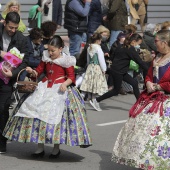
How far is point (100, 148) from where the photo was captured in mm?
8672

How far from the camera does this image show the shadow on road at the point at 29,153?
800cm

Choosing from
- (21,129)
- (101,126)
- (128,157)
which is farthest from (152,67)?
(101,126)

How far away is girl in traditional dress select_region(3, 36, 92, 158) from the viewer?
24.6ft

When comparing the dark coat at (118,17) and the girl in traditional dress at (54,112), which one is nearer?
the girl in traditional dress at (54,112)

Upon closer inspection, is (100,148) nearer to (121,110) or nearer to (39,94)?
(39,94)

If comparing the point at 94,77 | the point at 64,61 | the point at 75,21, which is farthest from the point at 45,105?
the point at 75,21

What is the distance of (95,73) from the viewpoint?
40.1ft

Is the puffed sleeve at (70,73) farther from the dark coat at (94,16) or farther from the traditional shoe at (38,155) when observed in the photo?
the dark coat at (94,16)

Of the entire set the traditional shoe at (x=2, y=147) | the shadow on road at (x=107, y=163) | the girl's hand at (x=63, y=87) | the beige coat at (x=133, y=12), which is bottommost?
the shadow on road at (x=107, y=163)

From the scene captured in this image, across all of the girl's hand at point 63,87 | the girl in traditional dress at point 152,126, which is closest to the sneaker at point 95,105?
the girl's hand at point 63,87

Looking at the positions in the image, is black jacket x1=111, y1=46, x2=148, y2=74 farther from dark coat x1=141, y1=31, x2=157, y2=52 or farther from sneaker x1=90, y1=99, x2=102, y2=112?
dark coat x1=141, y1=31, x2=157, y2=52

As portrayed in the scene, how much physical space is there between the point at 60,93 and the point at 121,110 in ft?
14.3

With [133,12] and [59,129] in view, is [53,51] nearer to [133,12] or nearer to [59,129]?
[59,129]

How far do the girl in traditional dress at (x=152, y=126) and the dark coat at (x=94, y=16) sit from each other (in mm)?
7474
